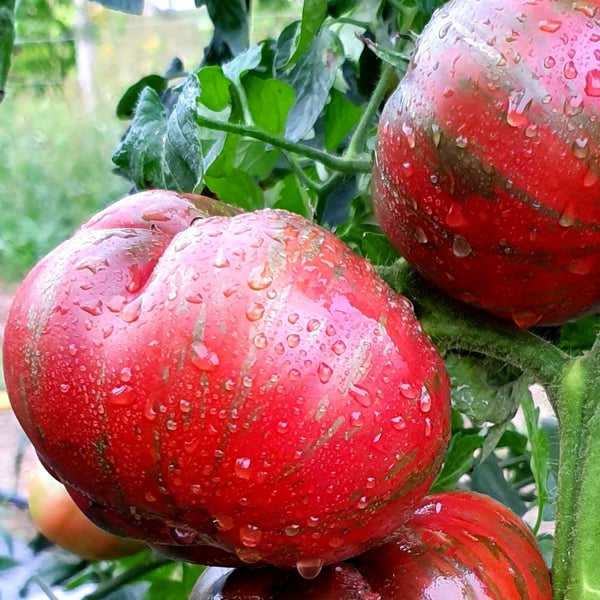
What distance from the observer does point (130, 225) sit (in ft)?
1.66

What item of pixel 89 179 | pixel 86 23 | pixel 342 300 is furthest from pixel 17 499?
pixel 86 23

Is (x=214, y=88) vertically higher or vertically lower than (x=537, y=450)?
higher

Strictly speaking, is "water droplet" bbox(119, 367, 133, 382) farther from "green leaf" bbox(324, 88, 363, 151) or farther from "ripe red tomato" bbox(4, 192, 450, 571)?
"green leaf" bbox(324, 88, 363, 151)

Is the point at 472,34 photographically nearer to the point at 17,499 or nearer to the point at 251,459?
the point at 251,459

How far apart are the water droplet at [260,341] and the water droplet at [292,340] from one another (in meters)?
0.01

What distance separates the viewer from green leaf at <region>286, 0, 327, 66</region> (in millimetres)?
A: 662

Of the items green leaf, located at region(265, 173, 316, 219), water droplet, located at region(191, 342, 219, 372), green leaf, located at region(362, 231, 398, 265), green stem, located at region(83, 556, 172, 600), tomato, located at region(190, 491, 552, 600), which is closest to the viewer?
water droplet, located at region(191, 342, 219, 372)

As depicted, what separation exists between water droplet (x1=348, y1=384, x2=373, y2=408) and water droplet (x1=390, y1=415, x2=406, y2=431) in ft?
0.06

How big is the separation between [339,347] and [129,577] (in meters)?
0.60

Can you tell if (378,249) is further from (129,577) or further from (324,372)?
(129,577)

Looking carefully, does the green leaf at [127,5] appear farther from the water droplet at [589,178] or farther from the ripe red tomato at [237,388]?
the water droplet at [589,178]

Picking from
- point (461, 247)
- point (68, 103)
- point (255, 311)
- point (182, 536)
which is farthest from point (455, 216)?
point (68, 103)

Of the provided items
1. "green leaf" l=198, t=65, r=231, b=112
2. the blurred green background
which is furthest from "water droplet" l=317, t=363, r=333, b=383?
the blurred green background

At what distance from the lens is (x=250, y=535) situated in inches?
17.1
